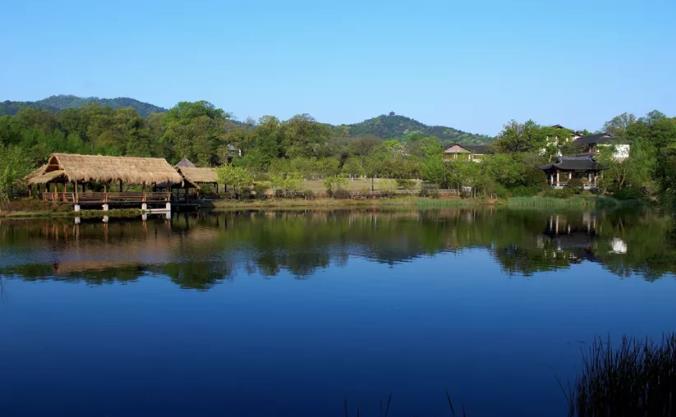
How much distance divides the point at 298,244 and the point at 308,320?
11.8m

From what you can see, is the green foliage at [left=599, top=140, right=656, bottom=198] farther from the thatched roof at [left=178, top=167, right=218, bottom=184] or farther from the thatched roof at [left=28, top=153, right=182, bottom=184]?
the thatched roof at [left=28, top=153, right=182, bottom=184]

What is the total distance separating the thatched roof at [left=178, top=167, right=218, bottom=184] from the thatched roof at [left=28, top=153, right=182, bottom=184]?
4.51 meters

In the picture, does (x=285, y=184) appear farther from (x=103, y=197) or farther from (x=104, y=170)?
(x=104, y=170)

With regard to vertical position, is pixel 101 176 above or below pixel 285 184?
above

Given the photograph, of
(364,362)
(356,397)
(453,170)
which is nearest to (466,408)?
(356,397)

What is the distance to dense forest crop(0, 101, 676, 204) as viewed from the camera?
49.2 metres

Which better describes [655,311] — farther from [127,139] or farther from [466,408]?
[127,139]

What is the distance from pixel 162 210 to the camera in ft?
127

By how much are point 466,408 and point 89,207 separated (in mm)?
34883

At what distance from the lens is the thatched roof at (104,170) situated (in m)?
35.5

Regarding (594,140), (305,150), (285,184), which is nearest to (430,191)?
(285,184)

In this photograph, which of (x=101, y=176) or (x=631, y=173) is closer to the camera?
(x=101, y=176)

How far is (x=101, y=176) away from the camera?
36.4 metres

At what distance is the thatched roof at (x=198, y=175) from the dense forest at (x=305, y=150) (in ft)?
5.17
